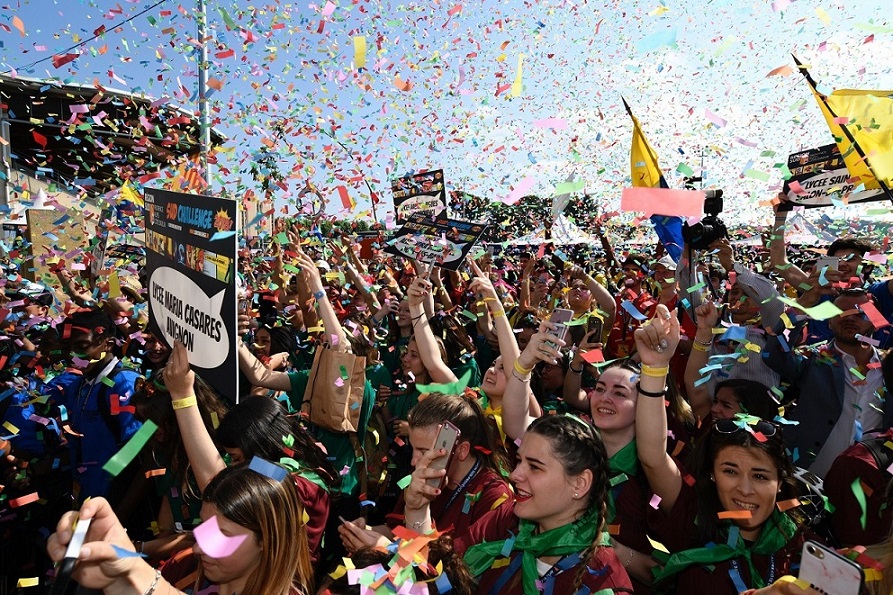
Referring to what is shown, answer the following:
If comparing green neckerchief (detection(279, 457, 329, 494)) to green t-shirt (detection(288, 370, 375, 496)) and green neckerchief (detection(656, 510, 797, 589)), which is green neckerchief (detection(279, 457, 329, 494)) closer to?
green t-shirt (detection(288, 370, 375, 496))

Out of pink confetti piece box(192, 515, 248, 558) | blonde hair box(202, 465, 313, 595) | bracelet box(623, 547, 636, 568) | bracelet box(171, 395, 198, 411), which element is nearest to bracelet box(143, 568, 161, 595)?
pink confetti piece box(192, 515, 248, 558)

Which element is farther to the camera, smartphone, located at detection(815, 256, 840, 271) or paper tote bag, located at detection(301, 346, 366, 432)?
smartphone, located at detection(815, 256, 840, 271)

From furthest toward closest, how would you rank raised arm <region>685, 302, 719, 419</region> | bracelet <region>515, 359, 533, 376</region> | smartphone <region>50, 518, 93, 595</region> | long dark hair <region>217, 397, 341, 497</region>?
raised arm <region>685, 302, 719, 419</region>
bracelet <region>515, 359, 533, 376</region>
long dark hair <region>217, 397, 341, 497</region>
smartphone <region>50, 518, 93, 595</region>

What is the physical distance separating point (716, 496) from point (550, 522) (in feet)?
3.17

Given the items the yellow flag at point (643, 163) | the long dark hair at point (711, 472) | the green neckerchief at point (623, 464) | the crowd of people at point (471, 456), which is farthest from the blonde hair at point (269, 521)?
the yellow flag at point (643, 163)

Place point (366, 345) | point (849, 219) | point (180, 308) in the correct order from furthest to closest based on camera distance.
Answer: point (849, 219) < point (366, 345) < point (180, 308)

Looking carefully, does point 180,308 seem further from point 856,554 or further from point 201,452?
point 856,554

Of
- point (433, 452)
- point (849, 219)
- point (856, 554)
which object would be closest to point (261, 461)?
point (433, 452)

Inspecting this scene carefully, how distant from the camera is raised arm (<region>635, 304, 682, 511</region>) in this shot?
2.65 meters

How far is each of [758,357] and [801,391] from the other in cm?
46

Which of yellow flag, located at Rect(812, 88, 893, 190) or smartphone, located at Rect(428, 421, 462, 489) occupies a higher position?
yellow flag, located at Rect(812, 88, 893, 190)

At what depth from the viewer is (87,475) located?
12.0ft

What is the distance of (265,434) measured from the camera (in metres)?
2.91

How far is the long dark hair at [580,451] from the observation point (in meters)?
2.39
